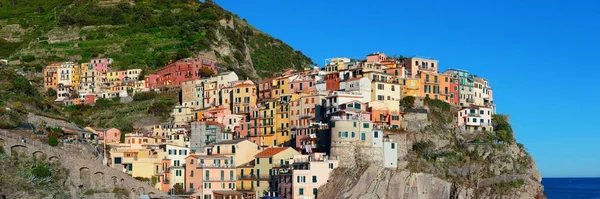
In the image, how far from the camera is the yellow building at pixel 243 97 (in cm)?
8438

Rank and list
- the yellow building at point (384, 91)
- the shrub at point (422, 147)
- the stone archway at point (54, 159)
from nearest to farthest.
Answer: the stone archway at point (54, 159), the shrub at point (422, 147), the yellow building at point (384, 91)

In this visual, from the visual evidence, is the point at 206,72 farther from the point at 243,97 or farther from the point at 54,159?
the point at 54,159

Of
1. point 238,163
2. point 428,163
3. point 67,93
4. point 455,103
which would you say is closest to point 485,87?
point 455,103

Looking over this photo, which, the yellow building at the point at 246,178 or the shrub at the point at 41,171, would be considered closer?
the shrub at the point at 41,171

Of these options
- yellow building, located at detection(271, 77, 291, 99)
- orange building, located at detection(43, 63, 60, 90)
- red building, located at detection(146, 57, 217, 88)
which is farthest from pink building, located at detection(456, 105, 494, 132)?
orange building, located at detection(43, 63, 60, 90)

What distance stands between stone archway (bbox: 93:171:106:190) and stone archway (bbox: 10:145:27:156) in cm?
553

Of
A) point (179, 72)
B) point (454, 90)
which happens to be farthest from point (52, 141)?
point (454, 90)

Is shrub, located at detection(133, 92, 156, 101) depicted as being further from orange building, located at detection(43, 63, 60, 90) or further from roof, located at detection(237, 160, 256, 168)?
roof, located at detection(237, 160, 256, 168)

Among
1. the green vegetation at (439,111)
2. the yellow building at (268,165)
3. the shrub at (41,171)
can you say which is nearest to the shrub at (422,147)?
the green vegetation at (439,111)

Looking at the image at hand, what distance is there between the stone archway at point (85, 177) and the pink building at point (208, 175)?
8.35m

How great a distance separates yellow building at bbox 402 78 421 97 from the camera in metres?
81.1

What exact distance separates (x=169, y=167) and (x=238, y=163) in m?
5.57

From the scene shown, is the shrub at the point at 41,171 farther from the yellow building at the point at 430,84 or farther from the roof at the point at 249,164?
the yellow building at the point at 430,84

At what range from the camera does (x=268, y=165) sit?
7144 cm
